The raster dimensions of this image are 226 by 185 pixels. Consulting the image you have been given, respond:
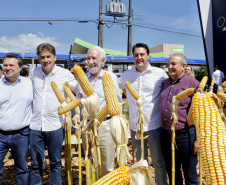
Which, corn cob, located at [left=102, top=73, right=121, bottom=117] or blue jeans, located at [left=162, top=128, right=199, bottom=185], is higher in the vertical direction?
corn cob, located at [left=102, top=73, right=121, bottom=117]

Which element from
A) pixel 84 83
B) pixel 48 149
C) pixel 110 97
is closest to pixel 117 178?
pixel 110 97

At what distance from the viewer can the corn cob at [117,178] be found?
79 cm

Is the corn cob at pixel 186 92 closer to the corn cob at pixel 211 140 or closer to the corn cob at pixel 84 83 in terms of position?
the corn cob at pixel 211 140

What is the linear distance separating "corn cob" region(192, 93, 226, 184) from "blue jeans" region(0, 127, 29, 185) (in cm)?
210

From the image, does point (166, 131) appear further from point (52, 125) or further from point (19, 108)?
point (19, 108)

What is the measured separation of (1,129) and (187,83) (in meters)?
2.11

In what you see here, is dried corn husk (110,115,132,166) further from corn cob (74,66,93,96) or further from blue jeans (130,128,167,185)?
blue jeans (130,128,167,185)

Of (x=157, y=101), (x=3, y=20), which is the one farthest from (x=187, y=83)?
(x=3, y=20)

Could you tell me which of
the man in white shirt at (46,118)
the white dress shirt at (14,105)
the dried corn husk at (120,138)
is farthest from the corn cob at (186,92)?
the white dress shirt at (14,105)

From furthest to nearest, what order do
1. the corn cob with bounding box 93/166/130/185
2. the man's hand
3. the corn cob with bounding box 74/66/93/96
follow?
the man's hand, the corn cob with bounding box 74/66/93/96, the corn cob with bounding box 93/166/130/185

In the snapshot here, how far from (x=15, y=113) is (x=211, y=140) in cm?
212

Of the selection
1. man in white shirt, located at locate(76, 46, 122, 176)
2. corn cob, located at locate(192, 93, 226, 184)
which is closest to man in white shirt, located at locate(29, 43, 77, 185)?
man in white shirt, located at locate(76, 46, 122, 176)

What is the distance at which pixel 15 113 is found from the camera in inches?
90.8

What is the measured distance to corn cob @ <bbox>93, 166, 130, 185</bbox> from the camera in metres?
0.79
